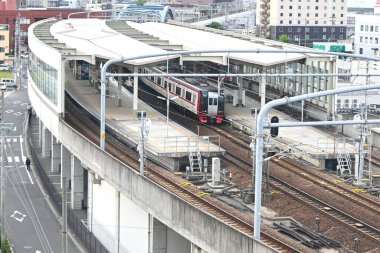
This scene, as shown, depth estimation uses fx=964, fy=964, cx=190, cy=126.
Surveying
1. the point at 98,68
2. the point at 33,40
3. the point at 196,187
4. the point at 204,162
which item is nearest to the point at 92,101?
the point at 98,68

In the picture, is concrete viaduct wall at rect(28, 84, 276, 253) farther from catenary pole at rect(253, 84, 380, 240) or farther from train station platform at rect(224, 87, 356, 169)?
train station platform at rect(224, 87, 356, 169)

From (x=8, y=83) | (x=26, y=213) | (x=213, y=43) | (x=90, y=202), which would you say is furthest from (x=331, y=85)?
(x=8, y=83)

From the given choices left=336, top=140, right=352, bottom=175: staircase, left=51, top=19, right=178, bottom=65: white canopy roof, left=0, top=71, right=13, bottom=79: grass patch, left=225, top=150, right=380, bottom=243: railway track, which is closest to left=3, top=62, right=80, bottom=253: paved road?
left=51, top=19, right=178, bottom=65: white canopy roof

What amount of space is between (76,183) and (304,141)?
938 centimetres

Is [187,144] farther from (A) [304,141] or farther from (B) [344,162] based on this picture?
(B) [344,162]

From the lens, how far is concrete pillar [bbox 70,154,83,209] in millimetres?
38781

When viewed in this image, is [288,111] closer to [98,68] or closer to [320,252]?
[98,68]

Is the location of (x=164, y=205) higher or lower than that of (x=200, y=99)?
lower

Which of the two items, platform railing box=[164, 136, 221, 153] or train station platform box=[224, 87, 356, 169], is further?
train station platform box=[224, 87, 356, 169]

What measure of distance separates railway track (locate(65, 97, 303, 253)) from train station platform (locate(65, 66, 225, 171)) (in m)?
0.51

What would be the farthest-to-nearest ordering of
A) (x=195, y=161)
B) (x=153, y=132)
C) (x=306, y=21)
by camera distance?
(x=306, y=21) → (x=153, y=132) → (x=195, y=161)

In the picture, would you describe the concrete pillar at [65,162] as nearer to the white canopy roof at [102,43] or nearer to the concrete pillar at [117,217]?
the white canopy roof at [102,43]

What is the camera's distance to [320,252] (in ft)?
76.0

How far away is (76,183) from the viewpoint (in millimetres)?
38875
